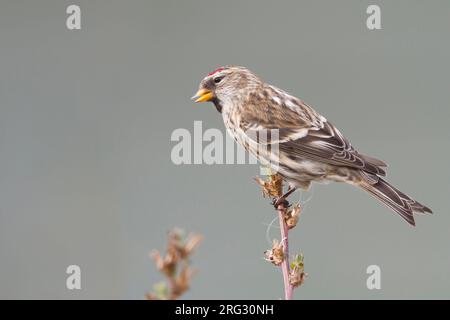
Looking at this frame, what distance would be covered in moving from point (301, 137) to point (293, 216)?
1018 mm

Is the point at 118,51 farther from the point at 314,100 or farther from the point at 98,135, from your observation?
the point at 314,100

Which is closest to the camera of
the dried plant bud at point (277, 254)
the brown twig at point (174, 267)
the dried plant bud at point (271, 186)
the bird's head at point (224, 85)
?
the brown twig at point (174, 267)

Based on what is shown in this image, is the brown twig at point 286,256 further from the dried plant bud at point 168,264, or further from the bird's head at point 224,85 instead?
the bird's head at point 224,85

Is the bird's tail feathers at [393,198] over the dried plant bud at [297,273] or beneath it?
over

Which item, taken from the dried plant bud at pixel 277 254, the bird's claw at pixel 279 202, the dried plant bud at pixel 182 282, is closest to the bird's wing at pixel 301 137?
the bird's claw at pixel 279 202

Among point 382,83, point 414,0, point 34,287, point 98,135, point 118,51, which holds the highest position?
point 414,0

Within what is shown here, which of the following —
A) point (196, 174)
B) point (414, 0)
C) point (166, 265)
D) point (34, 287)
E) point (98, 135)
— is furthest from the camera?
point (414, 0)

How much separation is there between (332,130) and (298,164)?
284mm

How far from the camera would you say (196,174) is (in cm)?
558

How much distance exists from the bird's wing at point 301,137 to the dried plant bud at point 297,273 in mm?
1243

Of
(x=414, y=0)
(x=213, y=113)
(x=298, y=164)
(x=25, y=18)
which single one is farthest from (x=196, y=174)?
(x=414, y=0)

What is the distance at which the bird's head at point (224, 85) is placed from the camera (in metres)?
3.73

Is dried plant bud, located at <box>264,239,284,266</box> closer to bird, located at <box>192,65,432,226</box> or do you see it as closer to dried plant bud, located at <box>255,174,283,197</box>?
dried plant bud, located at <box>255,174,283,197</box>

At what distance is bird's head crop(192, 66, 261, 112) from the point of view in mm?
3734
